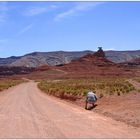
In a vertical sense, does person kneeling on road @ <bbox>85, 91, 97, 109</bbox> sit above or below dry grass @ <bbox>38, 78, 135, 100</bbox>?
above

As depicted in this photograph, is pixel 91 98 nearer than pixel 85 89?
Yes

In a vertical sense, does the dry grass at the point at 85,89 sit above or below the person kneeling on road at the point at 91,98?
below

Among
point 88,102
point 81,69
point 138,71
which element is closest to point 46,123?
point 88,102

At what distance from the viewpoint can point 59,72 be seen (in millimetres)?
188125

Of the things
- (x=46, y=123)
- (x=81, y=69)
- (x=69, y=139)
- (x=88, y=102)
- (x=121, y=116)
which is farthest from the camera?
(x=81, y=69)

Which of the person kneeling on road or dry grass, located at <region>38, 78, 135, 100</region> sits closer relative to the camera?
the person kneeling on road

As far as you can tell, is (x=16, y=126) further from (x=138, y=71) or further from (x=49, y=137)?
(x=138, y=71)

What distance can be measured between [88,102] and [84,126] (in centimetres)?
1221

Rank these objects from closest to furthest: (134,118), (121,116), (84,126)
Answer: (84,126)
(134,118)
(121,116)

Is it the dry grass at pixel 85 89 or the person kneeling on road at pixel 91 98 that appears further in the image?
the dry grass at pixel 85 89

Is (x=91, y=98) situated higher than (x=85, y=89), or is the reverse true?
(x=91, y=98)

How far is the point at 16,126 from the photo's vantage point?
18078 millimetres

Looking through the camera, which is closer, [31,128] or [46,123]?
[31,128]

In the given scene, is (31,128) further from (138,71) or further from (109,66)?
(109,66)
